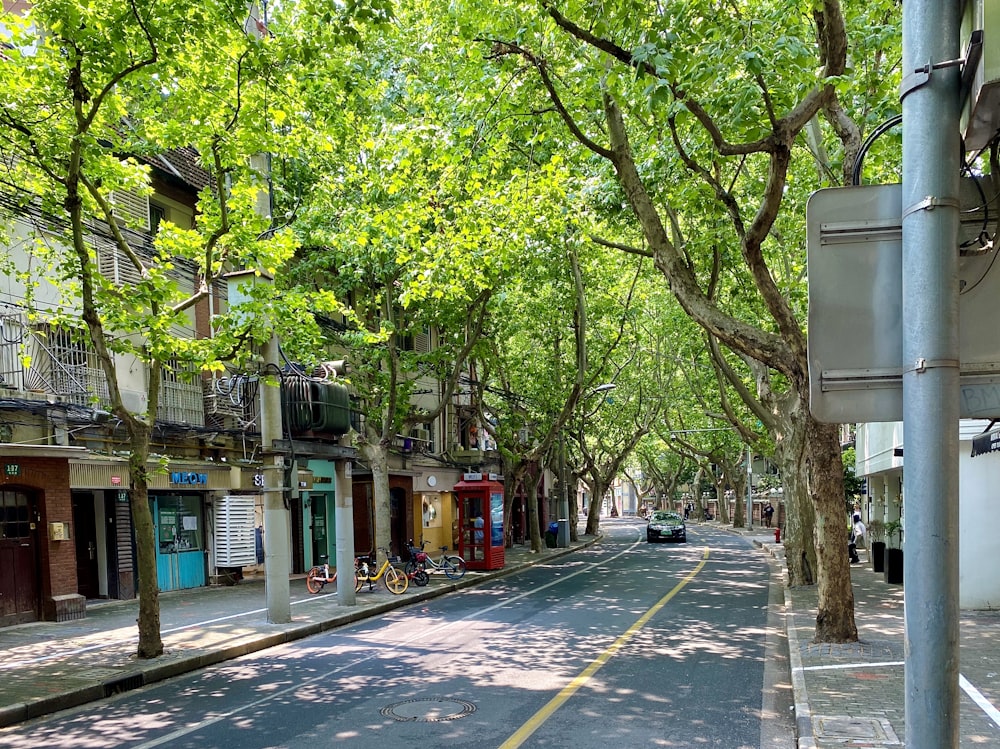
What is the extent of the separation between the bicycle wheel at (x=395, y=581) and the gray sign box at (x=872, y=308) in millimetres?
16662

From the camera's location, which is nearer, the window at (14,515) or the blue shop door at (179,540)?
the window at (14,515)

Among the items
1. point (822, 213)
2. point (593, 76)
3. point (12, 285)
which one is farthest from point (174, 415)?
point (822, 213)

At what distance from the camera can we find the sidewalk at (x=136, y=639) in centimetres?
954

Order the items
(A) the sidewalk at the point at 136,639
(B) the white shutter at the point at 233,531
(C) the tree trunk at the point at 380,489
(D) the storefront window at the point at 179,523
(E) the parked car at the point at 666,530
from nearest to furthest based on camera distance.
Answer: (A) the sidewalk at the point at 136,639 → (D) the storefront window at the point at 179,523 → (C) the tree trunk at the point at 380,489 → (B) the white shutter at the point at 233,531 → (E) the parked car at the point at 666,530

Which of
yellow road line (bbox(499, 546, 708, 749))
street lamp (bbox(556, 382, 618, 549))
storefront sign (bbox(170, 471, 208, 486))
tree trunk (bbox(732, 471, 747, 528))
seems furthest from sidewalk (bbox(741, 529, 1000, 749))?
tree trunk (bbox(732, 471, 747, 528))

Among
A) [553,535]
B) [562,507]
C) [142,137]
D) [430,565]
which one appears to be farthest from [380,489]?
[562,507]

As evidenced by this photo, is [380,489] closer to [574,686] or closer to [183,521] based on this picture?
[183,521]

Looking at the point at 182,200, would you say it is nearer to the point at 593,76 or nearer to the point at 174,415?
the point at 174,415

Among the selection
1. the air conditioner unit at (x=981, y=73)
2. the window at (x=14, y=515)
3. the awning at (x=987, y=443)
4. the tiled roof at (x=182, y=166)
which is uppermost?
the tiled roof at (x=182, y=166)

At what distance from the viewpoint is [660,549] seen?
35.0 meters

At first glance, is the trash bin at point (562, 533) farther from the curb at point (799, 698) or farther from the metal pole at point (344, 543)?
the curb at point (799, 698)

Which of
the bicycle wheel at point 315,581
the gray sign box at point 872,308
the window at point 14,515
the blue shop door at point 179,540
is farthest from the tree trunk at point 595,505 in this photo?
the gray sign box at point 872,308

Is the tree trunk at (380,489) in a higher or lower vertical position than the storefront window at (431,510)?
higher

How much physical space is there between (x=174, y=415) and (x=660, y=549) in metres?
22.9
